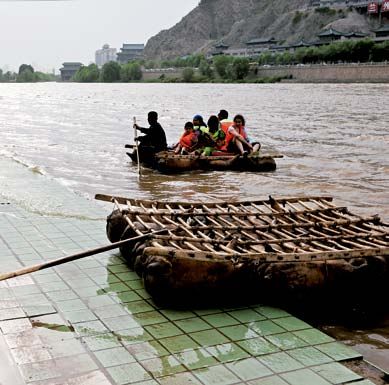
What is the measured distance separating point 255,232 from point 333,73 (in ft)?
247

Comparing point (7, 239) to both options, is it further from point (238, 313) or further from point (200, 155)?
point (200, 155)

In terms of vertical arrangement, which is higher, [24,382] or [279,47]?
[279,47]

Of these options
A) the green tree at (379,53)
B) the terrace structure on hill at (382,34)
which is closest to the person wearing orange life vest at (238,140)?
the green tree at (379,53)

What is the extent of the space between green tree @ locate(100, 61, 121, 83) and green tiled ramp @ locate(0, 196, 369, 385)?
414ft

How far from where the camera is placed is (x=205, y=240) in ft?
14.9

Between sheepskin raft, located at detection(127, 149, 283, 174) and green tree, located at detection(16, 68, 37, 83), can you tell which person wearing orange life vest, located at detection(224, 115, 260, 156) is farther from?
green tree, located at detection(16, 68, 37, 83)

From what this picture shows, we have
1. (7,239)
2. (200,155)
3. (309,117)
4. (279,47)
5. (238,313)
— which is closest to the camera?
(238,313)

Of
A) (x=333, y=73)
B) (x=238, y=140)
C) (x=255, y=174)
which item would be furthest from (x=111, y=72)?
(x=238, y=140)

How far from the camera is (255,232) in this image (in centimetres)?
506

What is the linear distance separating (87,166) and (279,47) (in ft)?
326

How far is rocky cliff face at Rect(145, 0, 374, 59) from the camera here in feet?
384

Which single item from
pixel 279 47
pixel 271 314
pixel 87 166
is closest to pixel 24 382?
pixel 271 314

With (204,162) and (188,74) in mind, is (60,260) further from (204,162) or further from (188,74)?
(188,74)

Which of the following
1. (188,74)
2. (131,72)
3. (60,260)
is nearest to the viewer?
(60,260)
